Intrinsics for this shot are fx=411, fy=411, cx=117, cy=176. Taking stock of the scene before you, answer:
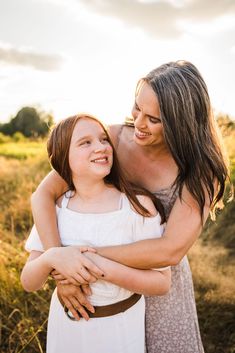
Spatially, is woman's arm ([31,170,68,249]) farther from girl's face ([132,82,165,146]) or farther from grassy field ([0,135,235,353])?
grassy field ([0,135,235,353])

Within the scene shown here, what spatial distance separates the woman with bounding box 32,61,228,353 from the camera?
1.83m

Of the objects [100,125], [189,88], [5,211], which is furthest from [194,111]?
[5,211]

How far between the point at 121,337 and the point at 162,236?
485 millimetres

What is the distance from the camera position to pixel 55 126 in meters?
1.97

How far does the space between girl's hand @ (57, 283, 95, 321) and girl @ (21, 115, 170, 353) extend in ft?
0.13

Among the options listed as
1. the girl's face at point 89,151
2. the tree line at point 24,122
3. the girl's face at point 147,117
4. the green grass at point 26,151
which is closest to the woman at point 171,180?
the girl's face at point 147,117

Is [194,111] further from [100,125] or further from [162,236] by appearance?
[162,236]

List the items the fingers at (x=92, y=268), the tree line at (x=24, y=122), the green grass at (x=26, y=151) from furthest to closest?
the tree line at (x=24, y=122) < the green grass at (x=26, y=151) < the fingers at (x=92, y=268)

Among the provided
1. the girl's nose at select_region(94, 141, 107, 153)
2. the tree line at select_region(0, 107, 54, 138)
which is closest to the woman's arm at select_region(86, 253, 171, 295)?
the girl's nose at select_region(94, 141, 107, 153)

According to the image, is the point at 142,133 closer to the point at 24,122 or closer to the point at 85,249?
the point at 85,249

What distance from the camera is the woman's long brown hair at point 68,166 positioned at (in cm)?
188

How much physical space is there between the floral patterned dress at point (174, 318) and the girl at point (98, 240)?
0.30 m

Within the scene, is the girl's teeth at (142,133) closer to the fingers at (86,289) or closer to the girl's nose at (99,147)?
the girl's nose at (99,147)

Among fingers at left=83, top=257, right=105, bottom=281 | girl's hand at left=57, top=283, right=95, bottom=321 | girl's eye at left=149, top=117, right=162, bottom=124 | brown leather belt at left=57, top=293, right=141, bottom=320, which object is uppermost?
girl's eye at left=149, top=117, right=162, bottom=124
